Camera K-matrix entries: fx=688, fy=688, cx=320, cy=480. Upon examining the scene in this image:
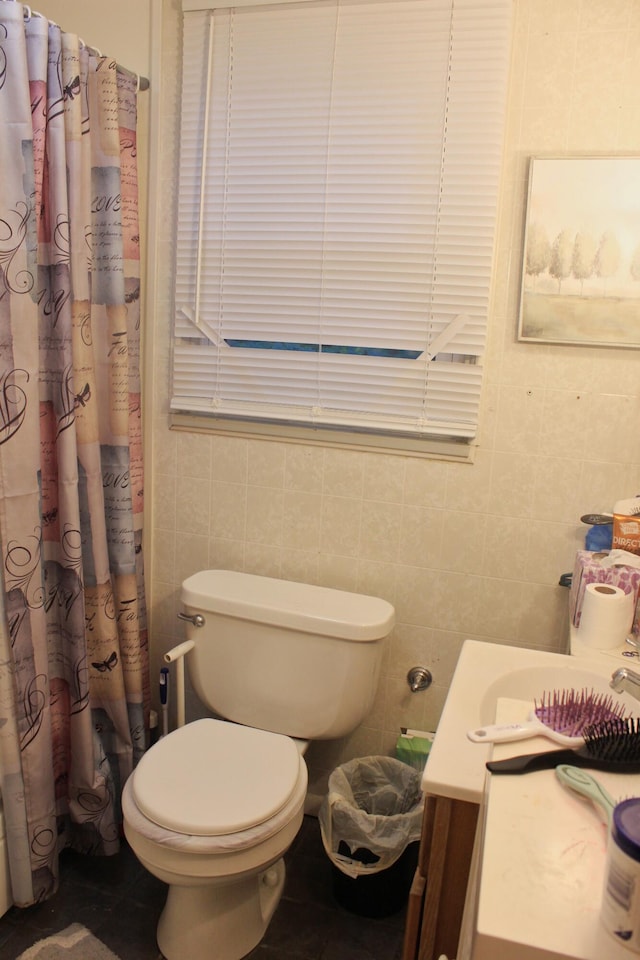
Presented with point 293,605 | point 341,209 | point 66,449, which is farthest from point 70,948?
point 341,209

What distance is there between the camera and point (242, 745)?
62.2 inches

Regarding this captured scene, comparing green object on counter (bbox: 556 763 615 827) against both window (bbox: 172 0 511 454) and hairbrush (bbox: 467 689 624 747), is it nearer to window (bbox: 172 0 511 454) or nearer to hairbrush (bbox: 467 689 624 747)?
hairbrush (bbox: 467 689 624 747)

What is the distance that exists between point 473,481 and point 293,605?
0.55 metres

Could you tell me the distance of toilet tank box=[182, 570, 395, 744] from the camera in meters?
1.66

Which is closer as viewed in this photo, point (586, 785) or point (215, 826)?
point (586, 785)

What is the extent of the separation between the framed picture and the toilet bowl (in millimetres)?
1169

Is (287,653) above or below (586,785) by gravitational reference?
below

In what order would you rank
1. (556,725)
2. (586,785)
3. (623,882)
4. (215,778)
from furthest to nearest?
(215,778) → (556,725) → (586,785) → (623,882)

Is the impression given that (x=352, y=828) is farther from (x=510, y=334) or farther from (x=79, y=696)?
(x=510, y=334)

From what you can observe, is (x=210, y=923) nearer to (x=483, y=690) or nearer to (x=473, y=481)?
(x=483, y=690)

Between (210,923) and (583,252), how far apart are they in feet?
5.56

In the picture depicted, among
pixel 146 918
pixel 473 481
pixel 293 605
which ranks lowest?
pixel 146 918

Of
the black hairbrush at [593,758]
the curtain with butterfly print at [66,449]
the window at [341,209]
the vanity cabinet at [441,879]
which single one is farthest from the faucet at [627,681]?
the curtain with butterfly print at [66,449]

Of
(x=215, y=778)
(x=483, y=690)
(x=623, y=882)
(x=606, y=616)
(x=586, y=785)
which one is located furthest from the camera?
(x=215, y=778)
